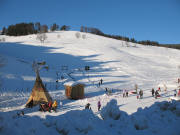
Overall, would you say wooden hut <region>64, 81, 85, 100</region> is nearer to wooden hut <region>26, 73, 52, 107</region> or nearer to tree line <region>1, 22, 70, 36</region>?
wooden hut <region>26, 73, 52, 107</region>

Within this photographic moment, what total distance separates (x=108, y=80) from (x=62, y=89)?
8.90 meters

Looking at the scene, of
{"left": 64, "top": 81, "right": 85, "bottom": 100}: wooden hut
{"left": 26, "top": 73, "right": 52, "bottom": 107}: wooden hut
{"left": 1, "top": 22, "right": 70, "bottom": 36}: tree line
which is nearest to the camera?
{"left": 26, "top": 73, "right": 52, "bottom": 107}: wooden hut

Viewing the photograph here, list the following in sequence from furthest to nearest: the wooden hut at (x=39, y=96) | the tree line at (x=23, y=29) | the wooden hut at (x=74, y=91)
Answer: the tree line at (x=23, y=29) → the wooden hut at (x=74, y=91) → the wooden hut at (x=39, y=96)

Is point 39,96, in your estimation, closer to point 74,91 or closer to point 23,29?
point 74,91

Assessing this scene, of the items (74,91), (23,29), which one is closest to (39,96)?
(74,91)

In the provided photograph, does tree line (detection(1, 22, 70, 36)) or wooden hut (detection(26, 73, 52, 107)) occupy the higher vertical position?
tree line (detection(1, 22, 70, 36))

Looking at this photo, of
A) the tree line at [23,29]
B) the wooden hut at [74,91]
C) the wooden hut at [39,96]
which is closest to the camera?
the wooden hut at [39,96]

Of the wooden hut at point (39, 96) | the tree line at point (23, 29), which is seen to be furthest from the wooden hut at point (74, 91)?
the tree line at point (23, 29)

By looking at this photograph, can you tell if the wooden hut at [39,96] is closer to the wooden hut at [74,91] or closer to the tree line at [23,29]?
the wooden hut at [74,91]

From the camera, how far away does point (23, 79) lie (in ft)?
70.3

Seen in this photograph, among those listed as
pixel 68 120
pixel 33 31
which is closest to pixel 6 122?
pixel 68 120

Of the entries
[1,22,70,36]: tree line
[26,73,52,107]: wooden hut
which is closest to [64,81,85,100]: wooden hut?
[26,73,52,107]: wooden hut

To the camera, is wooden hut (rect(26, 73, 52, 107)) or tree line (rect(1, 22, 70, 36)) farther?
tree line (rect(1, 22, 70, 36))

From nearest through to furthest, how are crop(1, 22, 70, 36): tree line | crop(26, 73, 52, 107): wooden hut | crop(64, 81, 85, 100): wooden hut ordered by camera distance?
crop(26, 73, 52, 107): wooden hut
crop(64, 81, 85, 100): wooden hut
crop(1, 22, 70, 36): tree line
